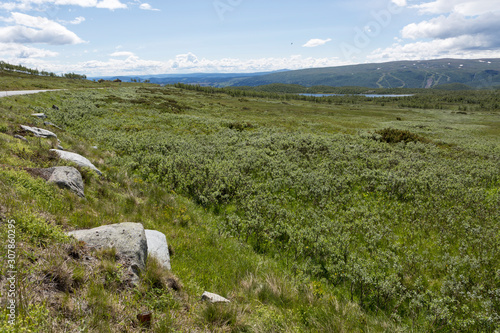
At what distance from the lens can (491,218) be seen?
11766 mm

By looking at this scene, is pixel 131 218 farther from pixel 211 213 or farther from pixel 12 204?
pixel 211 213

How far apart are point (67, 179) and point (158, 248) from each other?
4598 millimetres

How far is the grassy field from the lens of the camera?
14.0 ft

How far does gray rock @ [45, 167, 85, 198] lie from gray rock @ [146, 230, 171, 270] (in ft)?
11.1

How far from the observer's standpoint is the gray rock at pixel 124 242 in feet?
16.5

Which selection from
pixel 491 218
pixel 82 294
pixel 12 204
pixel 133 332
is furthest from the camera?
pixel 491 218

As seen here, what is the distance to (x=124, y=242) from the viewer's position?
212 inches

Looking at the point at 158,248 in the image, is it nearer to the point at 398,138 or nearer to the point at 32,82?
the point at 398,138

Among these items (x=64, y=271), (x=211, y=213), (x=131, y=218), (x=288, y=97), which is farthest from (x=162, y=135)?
(x=288, y=97)

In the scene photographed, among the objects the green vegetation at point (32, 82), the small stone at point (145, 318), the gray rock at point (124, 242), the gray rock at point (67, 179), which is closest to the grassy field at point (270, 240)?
the small stone at point (145, 318)

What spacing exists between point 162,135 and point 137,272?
2271cm

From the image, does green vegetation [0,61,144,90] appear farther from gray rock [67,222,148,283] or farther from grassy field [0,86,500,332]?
gray rock [67,222,148,283]

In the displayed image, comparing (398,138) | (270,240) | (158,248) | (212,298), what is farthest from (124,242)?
(398,138)

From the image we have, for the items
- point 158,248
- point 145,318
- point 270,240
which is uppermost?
point 145,318
